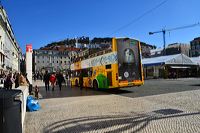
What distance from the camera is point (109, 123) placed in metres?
8.97

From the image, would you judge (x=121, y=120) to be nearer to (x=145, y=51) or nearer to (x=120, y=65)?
(x=120, y=65)

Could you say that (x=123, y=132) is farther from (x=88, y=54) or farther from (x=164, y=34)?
(x=164, y=34)

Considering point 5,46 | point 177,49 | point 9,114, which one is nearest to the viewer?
point 9,114

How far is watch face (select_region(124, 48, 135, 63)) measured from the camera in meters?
19.9

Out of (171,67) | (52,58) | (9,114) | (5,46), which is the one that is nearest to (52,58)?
(52,58)

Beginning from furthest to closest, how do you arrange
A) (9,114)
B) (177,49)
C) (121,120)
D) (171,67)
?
1. (177,49)
2. (171,67)
3. (121,120)
4. (9,114)

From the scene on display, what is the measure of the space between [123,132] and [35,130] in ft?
9.00

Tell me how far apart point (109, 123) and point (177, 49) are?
103466 millimetres

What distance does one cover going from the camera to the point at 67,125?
29.6 ft

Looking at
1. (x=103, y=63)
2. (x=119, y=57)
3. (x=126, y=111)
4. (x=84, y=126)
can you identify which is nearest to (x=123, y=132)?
(x=84, y=126)

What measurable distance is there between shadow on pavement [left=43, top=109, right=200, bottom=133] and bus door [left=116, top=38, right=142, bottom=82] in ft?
30.5

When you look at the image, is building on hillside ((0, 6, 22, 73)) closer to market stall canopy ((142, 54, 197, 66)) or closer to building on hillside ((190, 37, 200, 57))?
market stall canopy ((142, 54, 197, 66))

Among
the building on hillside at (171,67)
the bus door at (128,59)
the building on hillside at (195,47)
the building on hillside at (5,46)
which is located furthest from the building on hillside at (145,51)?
the bus door at (128,59)

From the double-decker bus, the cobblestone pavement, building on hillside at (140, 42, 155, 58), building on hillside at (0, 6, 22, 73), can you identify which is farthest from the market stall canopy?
the cobblestone pavement
